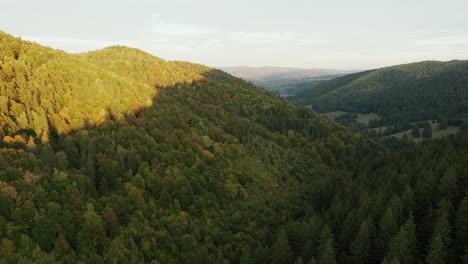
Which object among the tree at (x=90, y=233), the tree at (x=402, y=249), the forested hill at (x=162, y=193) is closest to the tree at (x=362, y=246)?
the forested hill at (x=162, y=193)

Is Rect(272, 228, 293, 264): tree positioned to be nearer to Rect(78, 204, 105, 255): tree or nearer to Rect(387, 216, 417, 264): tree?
Rect(387, 216, 417, 264): tree

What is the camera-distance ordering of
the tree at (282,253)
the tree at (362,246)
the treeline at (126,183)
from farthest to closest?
the tree at (282,253), the tree at (362,246), the treeline at (126,183)

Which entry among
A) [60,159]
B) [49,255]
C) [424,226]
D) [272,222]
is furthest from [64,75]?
[424,226]

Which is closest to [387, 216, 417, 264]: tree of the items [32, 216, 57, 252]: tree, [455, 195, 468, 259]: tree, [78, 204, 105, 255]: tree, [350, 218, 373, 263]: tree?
[350, 218, 373, 263]: tree

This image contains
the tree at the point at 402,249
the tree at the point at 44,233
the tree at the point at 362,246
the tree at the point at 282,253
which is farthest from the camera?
the tree at the point at 282,253

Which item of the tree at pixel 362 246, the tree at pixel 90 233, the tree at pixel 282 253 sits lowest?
the tree at pixel 282 253

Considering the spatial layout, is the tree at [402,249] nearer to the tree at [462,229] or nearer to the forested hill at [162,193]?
the forested hill at [162,193]

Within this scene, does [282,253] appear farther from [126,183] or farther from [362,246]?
[126,183]

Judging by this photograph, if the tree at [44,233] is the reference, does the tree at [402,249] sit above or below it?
below
